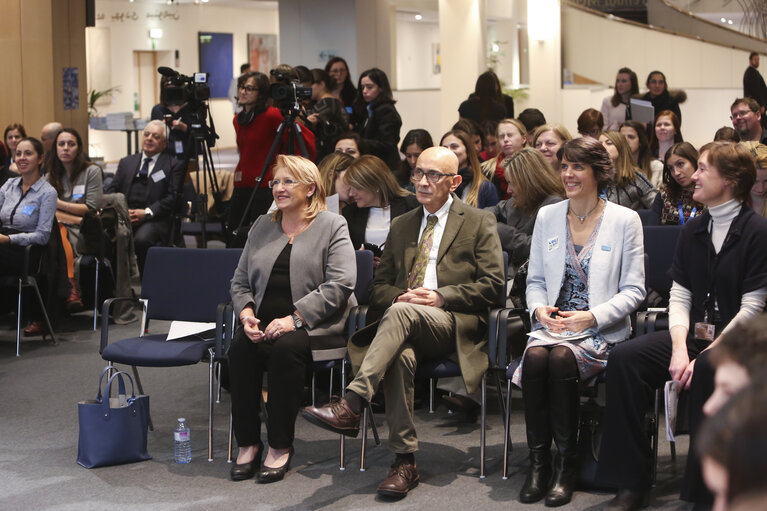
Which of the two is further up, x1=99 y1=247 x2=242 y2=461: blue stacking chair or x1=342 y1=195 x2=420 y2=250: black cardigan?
x1=342 y1=195 x2=420 y2=250: black cardigan

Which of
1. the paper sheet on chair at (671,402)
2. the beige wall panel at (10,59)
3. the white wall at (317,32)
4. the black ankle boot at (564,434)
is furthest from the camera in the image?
the white wall at (317,32)

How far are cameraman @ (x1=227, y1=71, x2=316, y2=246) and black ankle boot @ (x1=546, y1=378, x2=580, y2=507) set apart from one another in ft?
10.5

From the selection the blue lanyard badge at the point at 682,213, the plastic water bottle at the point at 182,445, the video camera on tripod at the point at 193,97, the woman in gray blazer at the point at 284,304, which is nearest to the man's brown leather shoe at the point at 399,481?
the woman in gray blazer at the point at 284,304

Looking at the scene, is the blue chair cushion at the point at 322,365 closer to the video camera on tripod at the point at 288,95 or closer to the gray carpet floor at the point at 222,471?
the gray carpet floor at the point at 222,471

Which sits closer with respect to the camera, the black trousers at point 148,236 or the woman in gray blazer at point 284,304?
the woman in gray blazer at point 284,304

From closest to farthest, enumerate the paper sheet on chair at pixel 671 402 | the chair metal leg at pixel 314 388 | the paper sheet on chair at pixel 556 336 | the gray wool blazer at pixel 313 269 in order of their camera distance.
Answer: the paper sheet on chair at pixel 671 402 < the paper sheet on chair at pixel 556 336 < the gray wool blazer at pixel 313 269 < the chair metal leg at pixel 314 388

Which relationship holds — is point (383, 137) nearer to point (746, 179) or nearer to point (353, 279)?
point (353, 279)

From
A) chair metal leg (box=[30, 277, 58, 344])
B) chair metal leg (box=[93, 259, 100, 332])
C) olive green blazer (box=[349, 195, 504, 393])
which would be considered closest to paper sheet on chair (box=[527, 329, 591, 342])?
olive green blazer (box=[349, 195, 504, 393])

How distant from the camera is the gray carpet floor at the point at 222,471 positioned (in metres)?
3.65

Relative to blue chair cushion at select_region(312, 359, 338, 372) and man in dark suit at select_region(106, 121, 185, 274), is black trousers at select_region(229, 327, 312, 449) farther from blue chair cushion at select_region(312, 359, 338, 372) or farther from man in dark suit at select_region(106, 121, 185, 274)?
man in dark suit at select_region(106, 121, 185, 274)

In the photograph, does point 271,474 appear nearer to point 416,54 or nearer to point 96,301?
point 96,301

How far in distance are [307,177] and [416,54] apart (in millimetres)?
8437

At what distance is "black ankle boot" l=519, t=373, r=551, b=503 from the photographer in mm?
3650

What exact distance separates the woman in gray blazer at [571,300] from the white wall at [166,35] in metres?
13.8
